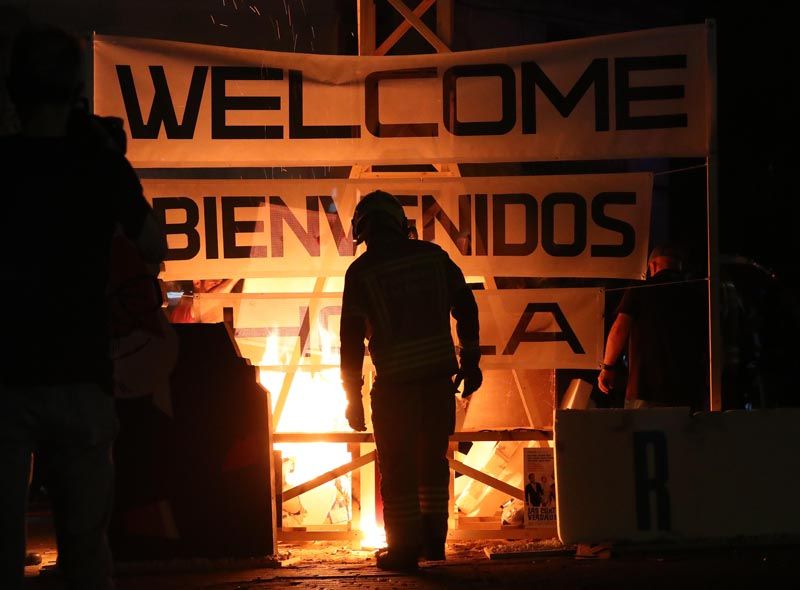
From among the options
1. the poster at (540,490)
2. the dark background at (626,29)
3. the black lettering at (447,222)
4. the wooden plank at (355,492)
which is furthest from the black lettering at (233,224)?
the poster at (540,490)

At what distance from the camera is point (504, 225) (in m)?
7.43

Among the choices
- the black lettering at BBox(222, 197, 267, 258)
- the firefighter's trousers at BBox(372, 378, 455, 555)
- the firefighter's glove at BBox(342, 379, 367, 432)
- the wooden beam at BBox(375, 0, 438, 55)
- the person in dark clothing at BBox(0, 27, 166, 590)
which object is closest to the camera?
the person in dark clothing at BBox(0, 27, 166, 590)

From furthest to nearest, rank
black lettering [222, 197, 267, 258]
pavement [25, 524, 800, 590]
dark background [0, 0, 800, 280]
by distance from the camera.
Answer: dark background [0, 0, 800, 280] → black lettering [222, 197, 267, 258] → pavement [25, 524, 800, 590]

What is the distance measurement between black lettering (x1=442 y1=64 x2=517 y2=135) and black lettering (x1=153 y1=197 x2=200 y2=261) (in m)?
1.60

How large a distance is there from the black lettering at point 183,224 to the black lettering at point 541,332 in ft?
6.45

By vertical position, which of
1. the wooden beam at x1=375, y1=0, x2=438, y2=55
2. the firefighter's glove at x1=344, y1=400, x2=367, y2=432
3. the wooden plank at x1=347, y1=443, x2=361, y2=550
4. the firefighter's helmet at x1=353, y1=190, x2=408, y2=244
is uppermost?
the wooden beam at x1=375, y1=0, x2=438, y2=55

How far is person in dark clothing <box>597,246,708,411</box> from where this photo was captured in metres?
7.94

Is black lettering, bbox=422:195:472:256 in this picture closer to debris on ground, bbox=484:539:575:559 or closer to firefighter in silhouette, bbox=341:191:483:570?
firefighter in silhouette, bbox=341:191:483:570

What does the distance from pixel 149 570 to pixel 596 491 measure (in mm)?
2307

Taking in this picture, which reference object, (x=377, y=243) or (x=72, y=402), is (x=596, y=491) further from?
(x=72, y=402)

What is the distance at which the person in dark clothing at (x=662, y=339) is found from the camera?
26.0 feet

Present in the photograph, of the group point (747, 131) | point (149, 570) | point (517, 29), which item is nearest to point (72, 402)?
point (149, 570)

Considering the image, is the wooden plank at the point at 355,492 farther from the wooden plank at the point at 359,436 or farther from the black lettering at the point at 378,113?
the black lettering at the point at 378,113

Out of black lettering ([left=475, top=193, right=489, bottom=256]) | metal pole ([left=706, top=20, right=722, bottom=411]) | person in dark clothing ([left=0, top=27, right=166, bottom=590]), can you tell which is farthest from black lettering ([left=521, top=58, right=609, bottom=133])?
person in dark clothing ([left=0, top=27, right=166, bottom=590])
